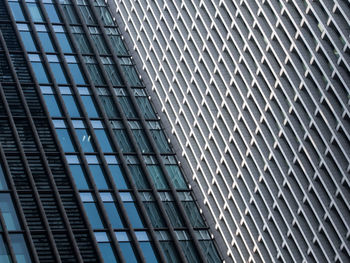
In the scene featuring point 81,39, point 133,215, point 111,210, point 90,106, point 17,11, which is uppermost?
point 17,11

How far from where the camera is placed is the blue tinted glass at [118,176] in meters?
72.6

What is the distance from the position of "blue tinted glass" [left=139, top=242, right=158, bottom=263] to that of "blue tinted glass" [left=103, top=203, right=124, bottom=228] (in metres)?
2.29

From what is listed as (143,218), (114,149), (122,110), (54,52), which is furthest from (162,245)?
(54,52)

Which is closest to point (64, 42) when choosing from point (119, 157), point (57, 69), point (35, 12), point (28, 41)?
point (28, 41)

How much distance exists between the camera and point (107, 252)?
218 ft

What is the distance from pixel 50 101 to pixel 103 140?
593cm

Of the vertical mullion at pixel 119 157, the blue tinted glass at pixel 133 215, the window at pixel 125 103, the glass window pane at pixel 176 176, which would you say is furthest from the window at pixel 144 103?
the blue tinted glass at pixel 133 215

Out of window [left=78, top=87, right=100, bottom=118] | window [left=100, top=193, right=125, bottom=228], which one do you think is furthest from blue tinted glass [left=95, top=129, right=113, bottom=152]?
window [left=100, top=193, right=125, bottom=228]

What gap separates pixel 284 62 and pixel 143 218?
15927 mm

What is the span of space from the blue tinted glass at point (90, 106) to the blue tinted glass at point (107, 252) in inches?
591

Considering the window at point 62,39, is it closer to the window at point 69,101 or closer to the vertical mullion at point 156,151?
the vertical mullion at point 156,151

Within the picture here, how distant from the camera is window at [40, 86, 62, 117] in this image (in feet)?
253

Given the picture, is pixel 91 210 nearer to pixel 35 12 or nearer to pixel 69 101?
pixel 69 101

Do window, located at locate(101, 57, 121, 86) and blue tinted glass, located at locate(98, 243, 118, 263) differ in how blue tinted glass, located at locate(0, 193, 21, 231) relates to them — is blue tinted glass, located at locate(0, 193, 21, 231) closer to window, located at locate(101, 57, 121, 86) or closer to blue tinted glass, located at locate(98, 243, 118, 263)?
blue tinted glass, located at locate(98, 243, 118, 263)
